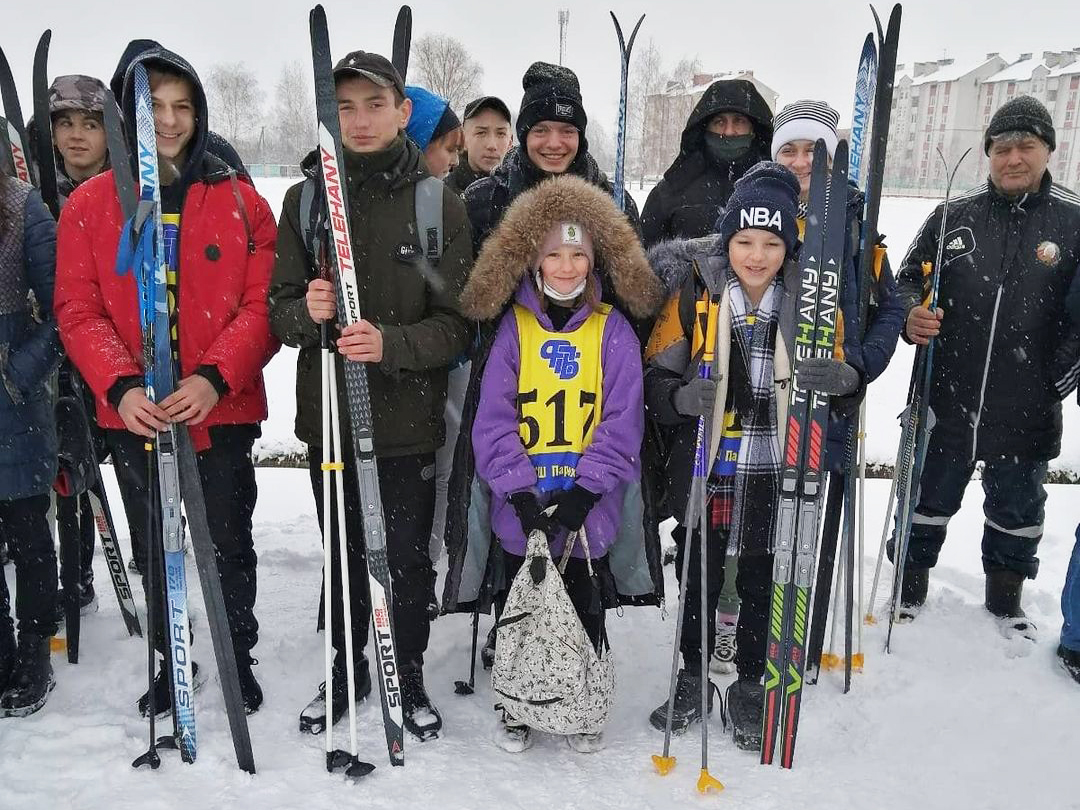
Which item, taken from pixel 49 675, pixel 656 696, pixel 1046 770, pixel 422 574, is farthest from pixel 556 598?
pixel 49 675

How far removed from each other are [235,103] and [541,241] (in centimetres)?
6151

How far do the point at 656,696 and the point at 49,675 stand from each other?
2.43 metres

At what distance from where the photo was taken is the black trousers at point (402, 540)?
266cm

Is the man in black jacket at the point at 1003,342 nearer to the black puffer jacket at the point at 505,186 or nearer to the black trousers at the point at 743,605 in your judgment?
the black trousers at the point at 743,605

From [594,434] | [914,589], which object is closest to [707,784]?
[594,434]

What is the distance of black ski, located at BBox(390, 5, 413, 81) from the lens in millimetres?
3498

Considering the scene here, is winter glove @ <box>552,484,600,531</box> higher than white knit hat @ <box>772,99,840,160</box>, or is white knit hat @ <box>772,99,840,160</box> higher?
white knit hat @ <box>772,99,840,160</box>

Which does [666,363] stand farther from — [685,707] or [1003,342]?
[1003,342]

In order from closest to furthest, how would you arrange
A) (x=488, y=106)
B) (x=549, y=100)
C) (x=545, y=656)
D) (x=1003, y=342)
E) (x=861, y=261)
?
(x=545, y=656) < (x=861, y=261) < (x=549, y=100) < (x=1003, y=342) < (x=488, y=106)

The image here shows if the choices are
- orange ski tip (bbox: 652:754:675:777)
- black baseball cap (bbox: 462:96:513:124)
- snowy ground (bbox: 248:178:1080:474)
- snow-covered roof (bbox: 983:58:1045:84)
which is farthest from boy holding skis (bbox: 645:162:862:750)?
snow-covered roof (bbox: 983:58:1045:84)

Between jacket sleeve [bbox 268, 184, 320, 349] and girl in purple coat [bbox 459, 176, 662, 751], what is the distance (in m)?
0.57

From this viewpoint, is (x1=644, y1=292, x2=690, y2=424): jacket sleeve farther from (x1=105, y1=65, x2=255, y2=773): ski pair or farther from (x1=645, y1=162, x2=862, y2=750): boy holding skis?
(x1=105, y1=65, x2=255, y2=773): ski pair

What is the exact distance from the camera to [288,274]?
253cm

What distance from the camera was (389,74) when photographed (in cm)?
251
